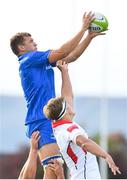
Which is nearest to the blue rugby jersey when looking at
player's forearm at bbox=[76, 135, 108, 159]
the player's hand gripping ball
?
the player's hand gripping ball

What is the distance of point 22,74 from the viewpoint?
1295cm

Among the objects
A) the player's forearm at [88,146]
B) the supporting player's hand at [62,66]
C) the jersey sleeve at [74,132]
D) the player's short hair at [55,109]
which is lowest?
the player's forearm at [88,146]

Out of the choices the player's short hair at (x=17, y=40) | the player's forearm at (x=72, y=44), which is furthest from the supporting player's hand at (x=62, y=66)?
the player's forearm at (x=72, y=44)

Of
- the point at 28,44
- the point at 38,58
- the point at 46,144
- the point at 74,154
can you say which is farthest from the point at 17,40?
the point at 74,154

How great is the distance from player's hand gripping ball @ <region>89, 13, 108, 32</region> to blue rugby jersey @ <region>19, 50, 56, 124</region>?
0.61 metres

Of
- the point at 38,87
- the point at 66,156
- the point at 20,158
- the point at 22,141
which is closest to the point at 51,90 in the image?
the point at 38,87

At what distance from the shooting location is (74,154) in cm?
1223

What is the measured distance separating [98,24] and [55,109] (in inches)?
47.1

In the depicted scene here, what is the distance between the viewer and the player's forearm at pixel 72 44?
40.8ft

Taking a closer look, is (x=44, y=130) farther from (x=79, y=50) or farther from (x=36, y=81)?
(x=79, y=50)

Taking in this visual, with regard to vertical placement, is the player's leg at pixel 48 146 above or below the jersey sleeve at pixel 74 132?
below

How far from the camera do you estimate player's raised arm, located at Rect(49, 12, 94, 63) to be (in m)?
12.4

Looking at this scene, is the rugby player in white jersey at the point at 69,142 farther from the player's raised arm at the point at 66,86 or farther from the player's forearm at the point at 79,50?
the player's forearm at the point at 79,50

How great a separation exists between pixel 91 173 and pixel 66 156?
13.0 inches
